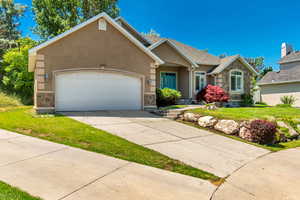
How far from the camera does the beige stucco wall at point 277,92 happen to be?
22.0m

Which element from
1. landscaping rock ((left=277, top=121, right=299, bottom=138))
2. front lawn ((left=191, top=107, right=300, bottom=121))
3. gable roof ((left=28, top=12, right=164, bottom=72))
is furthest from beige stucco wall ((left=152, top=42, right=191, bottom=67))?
landscaping rock ((left=277, top=121, right=299, bottom=138))

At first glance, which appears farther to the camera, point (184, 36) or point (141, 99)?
point (184, 36)

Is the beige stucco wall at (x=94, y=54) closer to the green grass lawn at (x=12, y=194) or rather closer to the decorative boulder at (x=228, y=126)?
the decorative boulder at (x=228, y=126)

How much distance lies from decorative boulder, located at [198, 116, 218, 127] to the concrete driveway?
1.05 metres

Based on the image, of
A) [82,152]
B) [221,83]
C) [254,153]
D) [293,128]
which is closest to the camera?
[82,152]

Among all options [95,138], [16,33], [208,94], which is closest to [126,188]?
[95,138]

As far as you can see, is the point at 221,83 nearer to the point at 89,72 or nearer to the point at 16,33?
the point at 89,72

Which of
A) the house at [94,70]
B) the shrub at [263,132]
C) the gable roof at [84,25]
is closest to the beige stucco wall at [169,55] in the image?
the house at [94,70]

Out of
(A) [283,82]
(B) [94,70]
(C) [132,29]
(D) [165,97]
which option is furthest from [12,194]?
(A) [283,82]

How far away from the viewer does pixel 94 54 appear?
37.7 ft

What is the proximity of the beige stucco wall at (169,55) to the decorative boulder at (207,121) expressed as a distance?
726 centimetres

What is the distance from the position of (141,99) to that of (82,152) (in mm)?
7931

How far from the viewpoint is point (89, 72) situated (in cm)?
1151

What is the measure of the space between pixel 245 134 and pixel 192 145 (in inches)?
109
